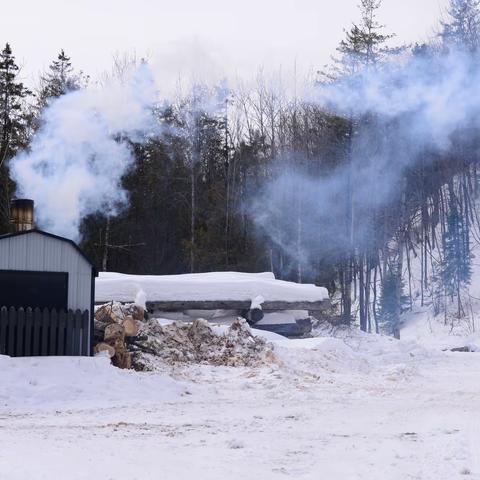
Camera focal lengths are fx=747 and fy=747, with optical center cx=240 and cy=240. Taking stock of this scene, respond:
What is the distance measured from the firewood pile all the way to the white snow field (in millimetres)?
802

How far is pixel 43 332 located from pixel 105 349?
1.58 meters

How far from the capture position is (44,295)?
14570mm

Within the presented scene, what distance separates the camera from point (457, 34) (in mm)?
42156

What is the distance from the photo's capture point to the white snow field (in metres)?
7.22

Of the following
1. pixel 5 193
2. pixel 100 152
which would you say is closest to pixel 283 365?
pixel 100 152

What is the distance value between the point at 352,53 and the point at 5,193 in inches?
741

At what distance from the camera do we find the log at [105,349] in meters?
15.1

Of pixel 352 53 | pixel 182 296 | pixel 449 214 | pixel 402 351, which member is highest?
pixel 352 53

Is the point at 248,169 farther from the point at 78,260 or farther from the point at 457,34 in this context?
the point at 78,260

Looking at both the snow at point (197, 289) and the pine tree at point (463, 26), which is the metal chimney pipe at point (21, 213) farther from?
the pine tree at point (463, 26)

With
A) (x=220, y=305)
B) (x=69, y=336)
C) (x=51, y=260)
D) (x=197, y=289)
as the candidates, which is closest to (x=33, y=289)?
(x=51, y=260)

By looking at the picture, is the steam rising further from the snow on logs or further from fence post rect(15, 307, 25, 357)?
fence post rect(15, 307, 25, 357)

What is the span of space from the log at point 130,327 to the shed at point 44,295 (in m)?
1.48

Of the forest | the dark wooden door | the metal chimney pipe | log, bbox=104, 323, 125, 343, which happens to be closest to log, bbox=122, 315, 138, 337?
log, bbox=104, 323, 125, 343
